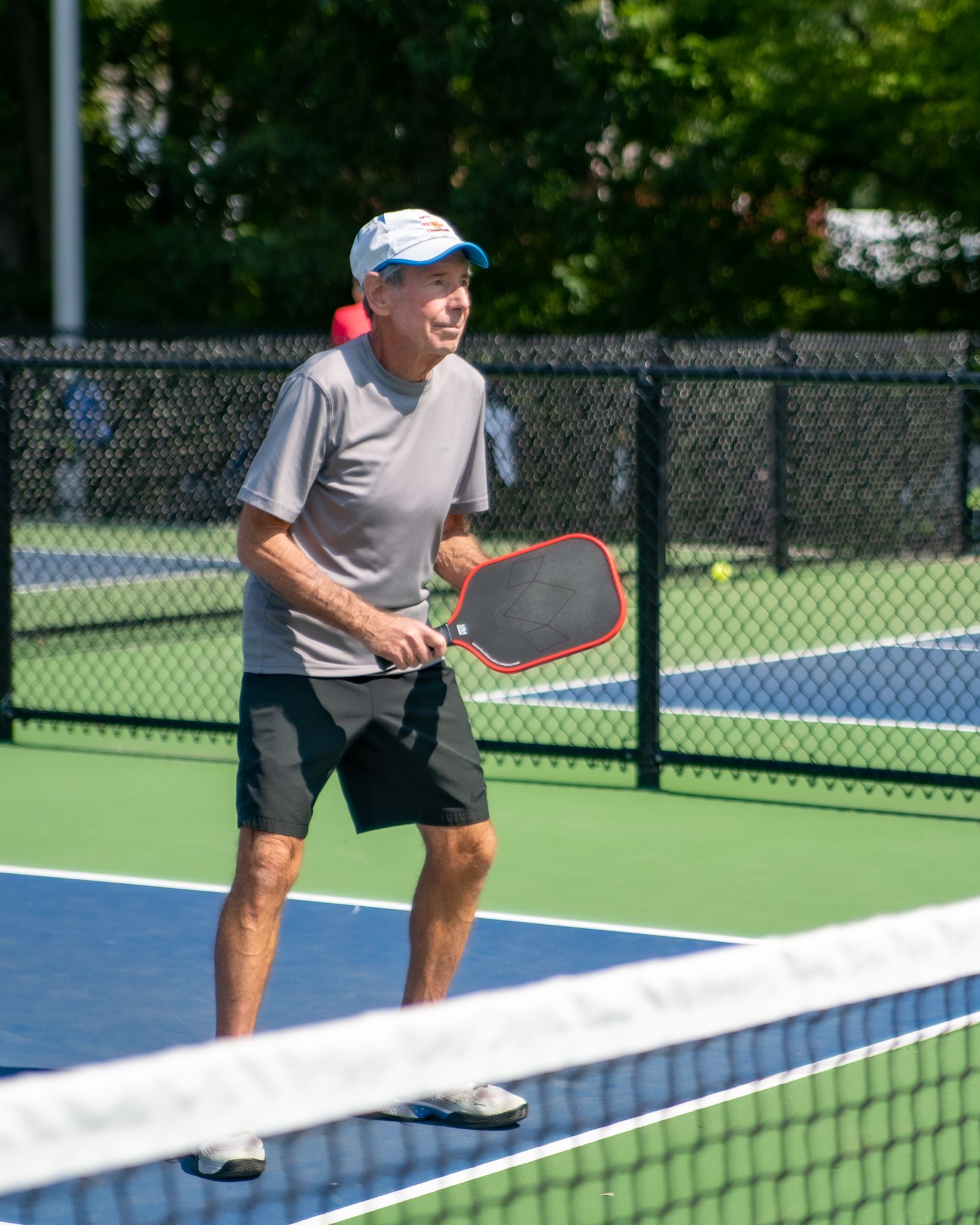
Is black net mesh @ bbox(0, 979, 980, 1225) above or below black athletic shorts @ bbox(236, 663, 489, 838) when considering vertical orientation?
below

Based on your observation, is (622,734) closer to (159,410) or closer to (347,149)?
(159,410)

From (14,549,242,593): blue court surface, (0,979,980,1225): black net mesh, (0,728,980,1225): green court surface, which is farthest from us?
(14,549,242,593): blue court surface

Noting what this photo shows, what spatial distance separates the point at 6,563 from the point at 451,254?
5.52 meters

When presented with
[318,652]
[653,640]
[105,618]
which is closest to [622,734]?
[653,640]

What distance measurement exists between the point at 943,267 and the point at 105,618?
13932 millimetres

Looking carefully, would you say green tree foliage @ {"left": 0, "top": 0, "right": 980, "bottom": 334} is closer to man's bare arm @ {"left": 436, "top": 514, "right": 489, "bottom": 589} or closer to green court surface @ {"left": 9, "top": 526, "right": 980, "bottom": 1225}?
green court surface @ {"left": 9, "top": 526, "right": 980, "bottom": 1225}

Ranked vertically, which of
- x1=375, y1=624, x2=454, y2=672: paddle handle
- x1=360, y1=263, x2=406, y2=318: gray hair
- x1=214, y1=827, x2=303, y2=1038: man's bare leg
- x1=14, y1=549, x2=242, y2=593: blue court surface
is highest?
x1=360, y1=263, x2=406, y2=318: gray hair

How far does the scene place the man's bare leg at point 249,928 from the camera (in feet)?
12.9

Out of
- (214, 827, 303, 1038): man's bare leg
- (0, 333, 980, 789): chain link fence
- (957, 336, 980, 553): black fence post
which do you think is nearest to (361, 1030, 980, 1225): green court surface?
(214, 827, 303, 1038): man's bare leg

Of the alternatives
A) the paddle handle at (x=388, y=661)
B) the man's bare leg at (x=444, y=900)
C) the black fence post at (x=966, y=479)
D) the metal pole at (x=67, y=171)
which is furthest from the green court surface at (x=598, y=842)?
the metal pole at (x=67, y=171)

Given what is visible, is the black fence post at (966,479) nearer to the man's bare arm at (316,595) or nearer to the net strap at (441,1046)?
the man's bare arm at (316,595)

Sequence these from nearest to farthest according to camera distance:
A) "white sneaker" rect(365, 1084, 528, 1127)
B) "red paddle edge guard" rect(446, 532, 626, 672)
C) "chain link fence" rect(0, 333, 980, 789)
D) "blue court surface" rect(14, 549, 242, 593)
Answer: "white sneaker" rect(365, 1084, 528, 1127), "red paddle edge guard" rect(446, 532, 626, 672), "chain link fence" rect(0, 333, 980, 789), "blue court surface" rect(14, 549, 242, 593)

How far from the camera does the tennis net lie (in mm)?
1831

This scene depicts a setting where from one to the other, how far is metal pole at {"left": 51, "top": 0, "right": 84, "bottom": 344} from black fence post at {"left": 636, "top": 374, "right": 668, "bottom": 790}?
1364cm
